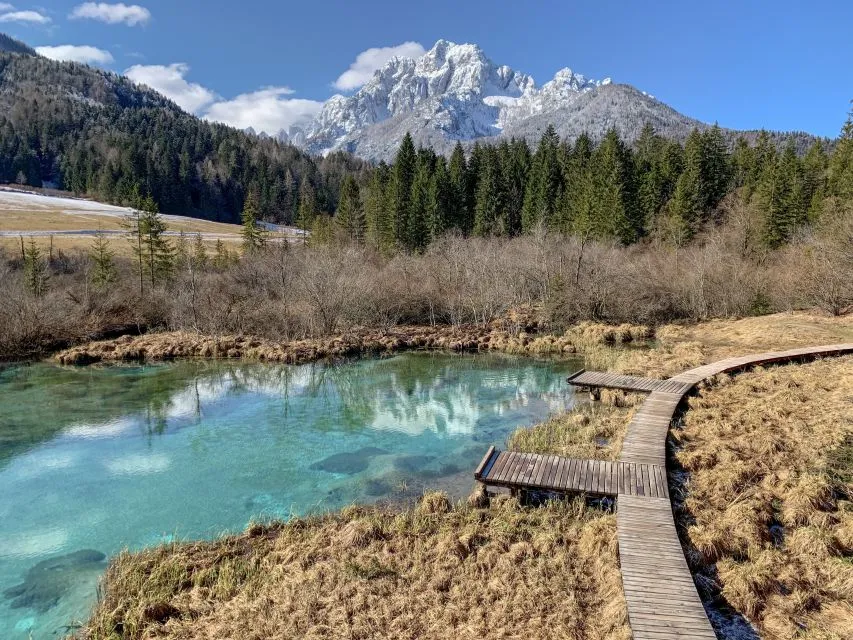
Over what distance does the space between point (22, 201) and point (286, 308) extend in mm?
72469

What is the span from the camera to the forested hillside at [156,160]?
93250mm

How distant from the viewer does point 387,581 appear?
7.57m

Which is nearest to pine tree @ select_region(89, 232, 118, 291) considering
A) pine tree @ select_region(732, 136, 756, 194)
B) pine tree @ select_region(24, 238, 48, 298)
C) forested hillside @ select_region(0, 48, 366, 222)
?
pine tree @ select_region(24, 238, 48, 298)

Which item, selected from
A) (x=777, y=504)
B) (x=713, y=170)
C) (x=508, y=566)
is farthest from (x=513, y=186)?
(x=508, y=566)

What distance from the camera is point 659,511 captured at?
28.8 feet

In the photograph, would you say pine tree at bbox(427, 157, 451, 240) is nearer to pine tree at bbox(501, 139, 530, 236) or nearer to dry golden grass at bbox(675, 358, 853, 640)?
pine tree at bbox(501, 139, 530, 236)

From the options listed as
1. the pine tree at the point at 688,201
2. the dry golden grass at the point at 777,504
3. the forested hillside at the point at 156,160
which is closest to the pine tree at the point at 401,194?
the pine tree at the point at 688,201

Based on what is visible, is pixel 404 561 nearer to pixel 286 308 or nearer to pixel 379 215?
pixel 286 308

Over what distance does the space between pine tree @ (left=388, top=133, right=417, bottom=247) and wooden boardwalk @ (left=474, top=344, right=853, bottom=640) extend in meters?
37.3

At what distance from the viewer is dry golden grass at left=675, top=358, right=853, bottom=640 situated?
6.71m

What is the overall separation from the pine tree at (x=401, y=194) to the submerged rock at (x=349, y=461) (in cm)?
3768

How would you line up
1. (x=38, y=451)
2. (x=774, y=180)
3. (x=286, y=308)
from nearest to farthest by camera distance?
1. (x=38, y=451)
2. (x=286, y=308)
3. (x=774, y=180)

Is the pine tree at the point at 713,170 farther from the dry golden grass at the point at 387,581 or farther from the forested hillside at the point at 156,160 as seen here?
the forested hillside at the point at 156,160

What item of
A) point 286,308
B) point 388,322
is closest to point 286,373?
point 286,308
